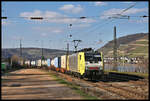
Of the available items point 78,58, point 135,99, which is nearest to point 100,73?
point 78,58

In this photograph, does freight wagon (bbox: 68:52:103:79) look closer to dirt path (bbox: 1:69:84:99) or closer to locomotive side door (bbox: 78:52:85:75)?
locomotive side door (bbox: 78:52:85:75)

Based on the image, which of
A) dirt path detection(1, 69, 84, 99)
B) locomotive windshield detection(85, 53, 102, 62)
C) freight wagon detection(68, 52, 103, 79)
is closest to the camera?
dirt path detection(1, 69, 84, 99)

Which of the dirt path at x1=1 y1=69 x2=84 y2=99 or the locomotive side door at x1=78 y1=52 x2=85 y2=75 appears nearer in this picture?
the dirt path at x1=1 y1=69 x2=84 y2=99

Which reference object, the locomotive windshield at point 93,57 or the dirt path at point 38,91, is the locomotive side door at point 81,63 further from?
the dirt path at point 38,91

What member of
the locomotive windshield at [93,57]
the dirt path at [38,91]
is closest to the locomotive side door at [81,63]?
the locomotive windshield at [93,57]

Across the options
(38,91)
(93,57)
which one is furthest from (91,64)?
(38,91)

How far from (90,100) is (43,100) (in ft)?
7.53

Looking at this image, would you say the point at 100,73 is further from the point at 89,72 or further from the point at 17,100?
the point at 17,100

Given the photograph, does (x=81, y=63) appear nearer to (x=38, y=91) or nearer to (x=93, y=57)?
(x=93, y=57)

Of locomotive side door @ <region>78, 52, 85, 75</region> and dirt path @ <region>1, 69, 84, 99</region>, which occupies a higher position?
locomotive side door @ <region>78, 52, 85, 75</region>

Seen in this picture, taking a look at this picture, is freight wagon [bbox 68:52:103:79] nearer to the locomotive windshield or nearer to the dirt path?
the locomotive windshield

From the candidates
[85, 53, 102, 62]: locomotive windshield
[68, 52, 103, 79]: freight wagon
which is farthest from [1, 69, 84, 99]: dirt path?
[85, 53, 102, 62]: locomotive windshield

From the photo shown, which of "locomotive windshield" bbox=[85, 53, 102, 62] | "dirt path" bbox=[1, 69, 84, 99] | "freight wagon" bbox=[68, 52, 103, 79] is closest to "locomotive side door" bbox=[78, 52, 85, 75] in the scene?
"freight wagon" bbox=[68, 52, 103, 79]

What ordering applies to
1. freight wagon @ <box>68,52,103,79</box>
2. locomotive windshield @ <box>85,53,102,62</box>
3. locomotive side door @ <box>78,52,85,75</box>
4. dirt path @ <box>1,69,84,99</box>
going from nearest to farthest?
1. dirt path @ <box>1,69,84,99</box>
2. freight wagon @ <box>68,52,103,79</box>
3. locomotive side door @ <box>78,52,85,75</box>
4. locomotive windshield @ <box>85,53,102,62</box>
